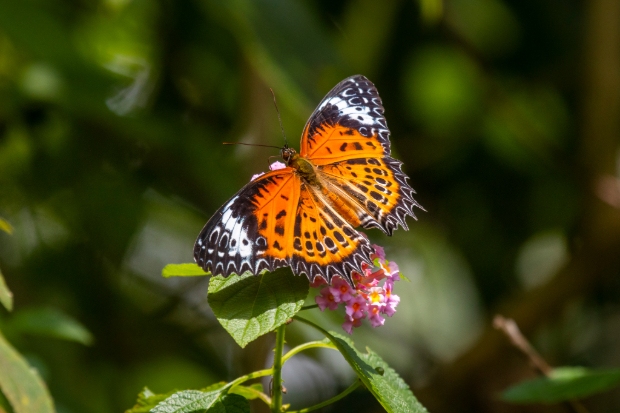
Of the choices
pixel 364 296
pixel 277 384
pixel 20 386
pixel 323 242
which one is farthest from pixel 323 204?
pixel 20 386

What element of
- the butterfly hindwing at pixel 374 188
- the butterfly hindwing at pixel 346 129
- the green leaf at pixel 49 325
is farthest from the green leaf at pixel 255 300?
the green leaf at pixel 49 325

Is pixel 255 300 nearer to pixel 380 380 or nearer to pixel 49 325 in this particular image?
pixel 380 380

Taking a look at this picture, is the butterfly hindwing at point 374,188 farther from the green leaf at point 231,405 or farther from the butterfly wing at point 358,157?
the green leaf at point 231,405

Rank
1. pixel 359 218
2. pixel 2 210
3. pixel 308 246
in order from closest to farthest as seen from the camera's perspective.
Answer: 1. pixel 308 246
2. pixel 359 218
3. pixel 2 210

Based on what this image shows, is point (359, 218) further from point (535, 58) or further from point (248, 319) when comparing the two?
point (535, 58)

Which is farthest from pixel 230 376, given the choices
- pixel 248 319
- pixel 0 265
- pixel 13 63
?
pixel 248 319

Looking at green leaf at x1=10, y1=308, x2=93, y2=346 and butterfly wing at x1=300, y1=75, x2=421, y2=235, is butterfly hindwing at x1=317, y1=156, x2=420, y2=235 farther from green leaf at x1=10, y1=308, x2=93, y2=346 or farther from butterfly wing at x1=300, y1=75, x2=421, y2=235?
green leaf at x1=10, y1=308, x2=93, y2=346

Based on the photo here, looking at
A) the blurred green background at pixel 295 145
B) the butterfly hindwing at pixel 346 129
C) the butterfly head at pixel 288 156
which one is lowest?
the blurred green background at pixel 295 145
